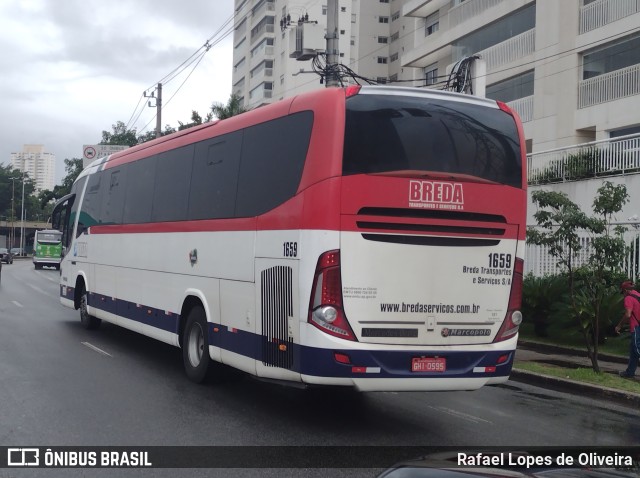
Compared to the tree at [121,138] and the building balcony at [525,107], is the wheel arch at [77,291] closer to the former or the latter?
the building balcony at [525,107]

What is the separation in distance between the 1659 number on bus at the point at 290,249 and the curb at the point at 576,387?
6.25 m

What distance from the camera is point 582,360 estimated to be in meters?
14.8

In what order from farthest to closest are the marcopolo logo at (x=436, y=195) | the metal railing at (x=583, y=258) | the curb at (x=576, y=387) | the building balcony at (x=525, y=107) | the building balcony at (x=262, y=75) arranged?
the building balcony at (x=262, y=75)
the building balcony at (x=525, y=107)
the metal railing at (x=583, y=258)
the curb at (x=576, y=387)
the marcopolo logo at (x=436, y=195)

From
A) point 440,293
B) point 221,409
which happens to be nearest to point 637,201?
point 440,293

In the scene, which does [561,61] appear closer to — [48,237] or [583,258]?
[583,258]

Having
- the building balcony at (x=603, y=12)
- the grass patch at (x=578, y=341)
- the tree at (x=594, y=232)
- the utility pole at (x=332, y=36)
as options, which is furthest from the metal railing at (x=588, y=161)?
the utility pole at (x=332, y=36)

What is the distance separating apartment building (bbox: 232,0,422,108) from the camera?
67.5 metres

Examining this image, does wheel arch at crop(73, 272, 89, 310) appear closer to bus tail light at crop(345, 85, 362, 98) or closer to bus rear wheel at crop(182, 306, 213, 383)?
bus rear wheel at crop(182, 306, 213, 383)

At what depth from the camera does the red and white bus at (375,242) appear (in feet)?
25.2

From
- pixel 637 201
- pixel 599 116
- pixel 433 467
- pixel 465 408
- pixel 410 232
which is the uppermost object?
pixel 599 116

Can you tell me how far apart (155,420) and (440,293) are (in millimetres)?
3467

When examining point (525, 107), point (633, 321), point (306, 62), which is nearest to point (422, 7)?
point (525, 107)

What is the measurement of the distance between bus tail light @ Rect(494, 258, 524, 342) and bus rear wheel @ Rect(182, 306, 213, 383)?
404cm

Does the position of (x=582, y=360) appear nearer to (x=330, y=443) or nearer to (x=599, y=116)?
(x=330, y=443)
